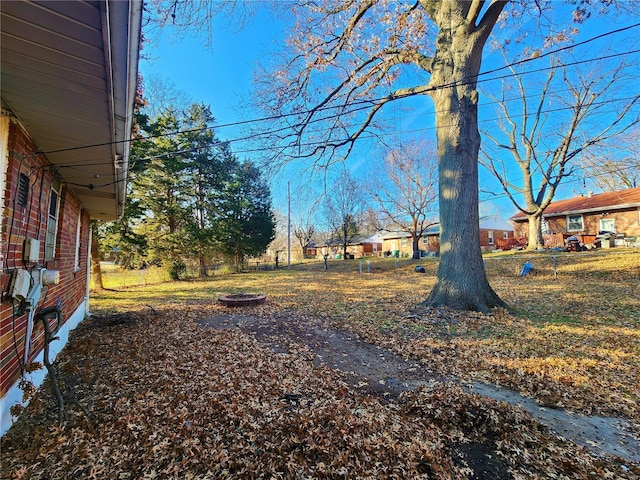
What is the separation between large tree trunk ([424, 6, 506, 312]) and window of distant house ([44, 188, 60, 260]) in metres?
7.15

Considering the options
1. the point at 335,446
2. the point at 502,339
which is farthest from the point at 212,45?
the point at 502,339

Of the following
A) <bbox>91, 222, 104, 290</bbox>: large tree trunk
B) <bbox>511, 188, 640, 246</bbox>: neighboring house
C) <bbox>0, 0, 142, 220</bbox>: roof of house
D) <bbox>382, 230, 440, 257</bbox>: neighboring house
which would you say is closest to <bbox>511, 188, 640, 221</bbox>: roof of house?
<bbox>511, 188, 640, 246</bbox>: neighboring house

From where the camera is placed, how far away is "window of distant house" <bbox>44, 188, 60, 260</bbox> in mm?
4270

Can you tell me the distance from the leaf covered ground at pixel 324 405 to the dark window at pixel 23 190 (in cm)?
205

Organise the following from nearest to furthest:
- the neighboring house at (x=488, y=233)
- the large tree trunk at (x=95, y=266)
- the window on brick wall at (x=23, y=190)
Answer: the window on brick wall at (x=23, y=190) < the large tree trunk at (x=95, y=266) < the neighboring house at (x=488, y=233)

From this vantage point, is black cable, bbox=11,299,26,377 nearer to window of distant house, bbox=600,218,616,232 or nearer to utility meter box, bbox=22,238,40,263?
utility meter box, bbox=22,238,40,263

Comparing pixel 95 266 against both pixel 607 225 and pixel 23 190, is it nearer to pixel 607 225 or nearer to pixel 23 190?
pixel 23 190

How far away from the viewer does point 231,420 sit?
2713 mm

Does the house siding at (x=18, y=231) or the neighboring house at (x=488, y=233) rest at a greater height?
the neighboring house at (x=488, y=233)

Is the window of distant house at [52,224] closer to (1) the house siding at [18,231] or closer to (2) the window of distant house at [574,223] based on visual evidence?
(1) the house siding at [18,231]

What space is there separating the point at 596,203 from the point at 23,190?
2992cm

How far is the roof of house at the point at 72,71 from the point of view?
151cm

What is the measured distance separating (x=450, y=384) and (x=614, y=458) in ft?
4.58

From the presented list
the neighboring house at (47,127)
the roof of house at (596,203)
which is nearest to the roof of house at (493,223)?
the roof of house at (596,203)
